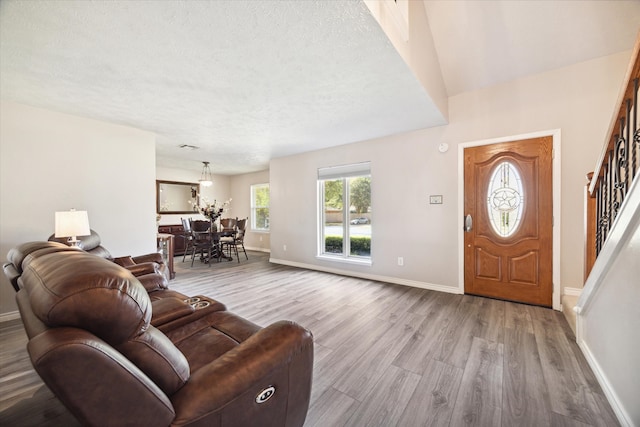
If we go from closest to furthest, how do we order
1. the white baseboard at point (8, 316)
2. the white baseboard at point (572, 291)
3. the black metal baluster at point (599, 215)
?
the black metal baluster at point (599, 215)
the white baseboard at point (8, 316)
the white baseboard at point (572, 291)

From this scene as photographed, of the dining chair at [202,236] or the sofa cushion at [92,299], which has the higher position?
the sofa cushion at [92,299]

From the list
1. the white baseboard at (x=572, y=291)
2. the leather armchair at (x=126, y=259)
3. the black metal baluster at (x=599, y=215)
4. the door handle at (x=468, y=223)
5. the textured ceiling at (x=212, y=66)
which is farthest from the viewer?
the door handle at (x=468, y=223)

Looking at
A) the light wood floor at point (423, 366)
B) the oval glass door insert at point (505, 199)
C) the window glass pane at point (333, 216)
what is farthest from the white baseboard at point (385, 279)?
the oval glass door insert at point (505, 199)

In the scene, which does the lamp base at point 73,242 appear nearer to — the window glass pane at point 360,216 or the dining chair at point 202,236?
the dining chair at point 202,236

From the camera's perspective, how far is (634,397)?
1.29 meters

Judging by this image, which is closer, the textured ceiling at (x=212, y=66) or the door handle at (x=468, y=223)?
the textured ceiling at (x=212, y=66)

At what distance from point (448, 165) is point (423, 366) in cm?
263

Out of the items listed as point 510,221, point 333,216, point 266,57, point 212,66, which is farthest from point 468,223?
point 212,66

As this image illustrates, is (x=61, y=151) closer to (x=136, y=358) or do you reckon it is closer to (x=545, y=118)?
(x=136, y=358)

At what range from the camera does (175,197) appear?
280 inches

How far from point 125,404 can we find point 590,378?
262 cm

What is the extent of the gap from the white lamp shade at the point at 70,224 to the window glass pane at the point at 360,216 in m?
3.63

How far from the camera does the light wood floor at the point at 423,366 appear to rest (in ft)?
4.81

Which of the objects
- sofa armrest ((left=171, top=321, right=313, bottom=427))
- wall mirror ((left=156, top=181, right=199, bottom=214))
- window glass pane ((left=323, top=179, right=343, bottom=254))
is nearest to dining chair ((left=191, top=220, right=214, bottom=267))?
wall mirror ((left=156, top=181, right=199, bottom=214))
